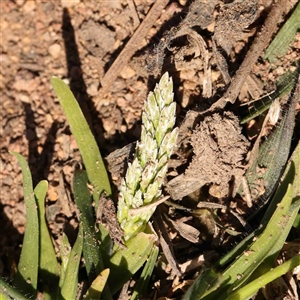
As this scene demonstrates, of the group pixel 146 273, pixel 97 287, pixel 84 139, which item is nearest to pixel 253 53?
pixel 84 139

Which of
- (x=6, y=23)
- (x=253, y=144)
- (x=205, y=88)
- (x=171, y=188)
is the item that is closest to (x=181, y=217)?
(x=171, y=188)

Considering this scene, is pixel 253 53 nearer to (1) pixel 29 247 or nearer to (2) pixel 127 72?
(2) pixel 127 72

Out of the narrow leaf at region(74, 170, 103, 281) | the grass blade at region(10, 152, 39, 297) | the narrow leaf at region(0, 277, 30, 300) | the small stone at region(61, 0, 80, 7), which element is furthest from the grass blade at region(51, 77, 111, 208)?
the small stone at region(61, 0, 80, 7)

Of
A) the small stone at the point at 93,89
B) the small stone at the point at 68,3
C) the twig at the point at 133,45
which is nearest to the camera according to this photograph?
the twig at the point at 133,45

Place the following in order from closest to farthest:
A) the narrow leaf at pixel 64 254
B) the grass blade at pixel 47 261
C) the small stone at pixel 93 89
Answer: the narrow leaf at pixel 64 254 → the grass blade at pixel 47 261 → the small stone at pixel 93 89

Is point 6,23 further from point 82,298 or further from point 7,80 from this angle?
point 82,298

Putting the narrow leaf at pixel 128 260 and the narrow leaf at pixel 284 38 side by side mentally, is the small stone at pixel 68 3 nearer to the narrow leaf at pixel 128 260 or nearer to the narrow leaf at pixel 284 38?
the narrow leaf at pixel 284 38

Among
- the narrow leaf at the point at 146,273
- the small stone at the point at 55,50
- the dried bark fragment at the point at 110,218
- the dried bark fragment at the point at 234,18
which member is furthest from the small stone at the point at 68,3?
the narrow leaf at the point at 146,273
